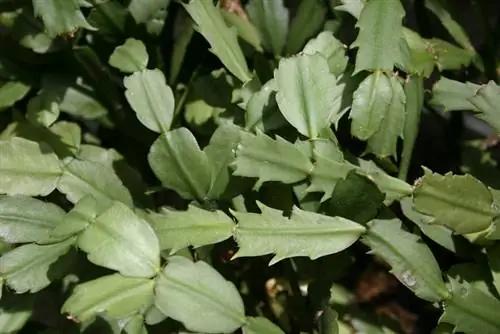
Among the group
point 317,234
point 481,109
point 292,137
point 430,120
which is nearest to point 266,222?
point 317,234

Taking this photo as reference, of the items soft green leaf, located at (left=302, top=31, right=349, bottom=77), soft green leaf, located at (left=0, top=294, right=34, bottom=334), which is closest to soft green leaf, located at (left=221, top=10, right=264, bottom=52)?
soft green leaf, located at (left=302, top=31, right=349, bottom=77)

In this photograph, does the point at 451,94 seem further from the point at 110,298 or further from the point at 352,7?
the point at 110,298

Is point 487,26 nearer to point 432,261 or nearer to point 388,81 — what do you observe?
point 388,81

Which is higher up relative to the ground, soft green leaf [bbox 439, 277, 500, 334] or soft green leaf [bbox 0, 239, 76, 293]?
soft green leaf [bbox 0, 239, 76, 293]

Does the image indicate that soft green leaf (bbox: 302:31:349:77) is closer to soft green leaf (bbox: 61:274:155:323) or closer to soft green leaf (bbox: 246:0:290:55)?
soft green leaf (bbox: 246:0:290:55)

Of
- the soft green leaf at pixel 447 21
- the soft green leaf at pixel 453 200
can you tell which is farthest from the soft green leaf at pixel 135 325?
the soft green leaf at pixel 447 21

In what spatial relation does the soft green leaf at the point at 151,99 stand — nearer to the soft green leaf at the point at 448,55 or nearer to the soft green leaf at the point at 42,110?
the soft green leaf at the point at 42,110

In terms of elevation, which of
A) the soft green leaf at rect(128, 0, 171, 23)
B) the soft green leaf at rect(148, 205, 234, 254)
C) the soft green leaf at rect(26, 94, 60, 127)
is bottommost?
the soft green leaf at rect(148, 205, 234, 254)
